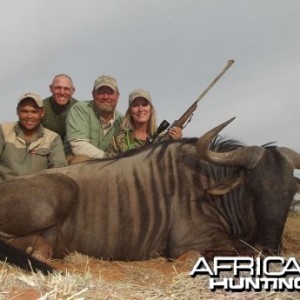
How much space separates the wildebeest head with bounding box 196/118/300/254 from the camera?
413cm

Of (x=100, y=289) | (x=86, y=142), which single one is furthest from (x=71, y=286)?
(x=86, y=142)

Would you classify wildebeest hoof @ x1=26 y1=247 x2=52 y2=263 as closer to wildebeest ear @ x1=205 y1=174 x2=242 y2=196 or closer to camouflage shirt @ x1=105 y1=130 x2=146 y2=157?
wildebeest ear @ x1=205 y1=174 x2=242 y2=196

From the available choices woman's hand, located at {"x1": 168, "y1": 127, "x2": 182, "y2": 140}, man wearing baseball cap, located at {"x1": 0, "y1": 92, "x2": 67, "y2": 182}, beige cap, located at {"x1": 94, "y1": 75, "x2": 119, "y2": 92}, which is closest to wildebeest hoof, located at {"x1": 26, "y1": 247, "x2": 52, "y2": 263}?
man wearing baseball cap, located at {"x1": 0, "y1": 92, "x2": 67, "y2": 182}

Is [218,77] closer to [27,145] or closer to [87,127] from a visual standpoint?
[87,127]

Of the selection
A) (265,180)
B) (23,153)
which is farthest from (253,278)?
(23,153)

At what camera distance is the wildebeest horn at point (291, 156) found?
4.42 meters

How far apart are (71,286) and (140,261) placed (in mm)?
2018

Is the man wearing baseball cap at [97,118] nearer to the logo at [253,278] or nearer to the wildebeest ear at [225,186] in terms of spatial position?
the wildebeest ear at [225,186]

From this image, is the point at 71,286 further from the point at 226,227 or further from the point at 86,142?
the point at 86,142

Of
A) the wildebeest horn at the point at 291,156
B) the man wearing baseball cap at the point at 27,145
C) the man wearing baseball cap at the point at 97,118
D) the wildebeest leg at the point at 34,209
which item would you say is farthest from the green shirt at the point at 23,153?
the wildebeest horn at the point at 291,156

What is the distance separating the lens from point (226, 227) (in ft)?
14.9

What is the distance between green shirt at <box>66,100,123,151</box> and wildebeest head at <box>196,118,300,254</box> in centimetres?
222

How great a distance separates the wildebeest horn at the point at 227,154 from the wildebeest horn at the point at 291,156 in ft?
0.63

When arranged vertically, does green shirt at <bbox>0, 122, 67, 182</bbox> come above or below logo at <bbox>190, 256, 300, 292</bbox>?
above
